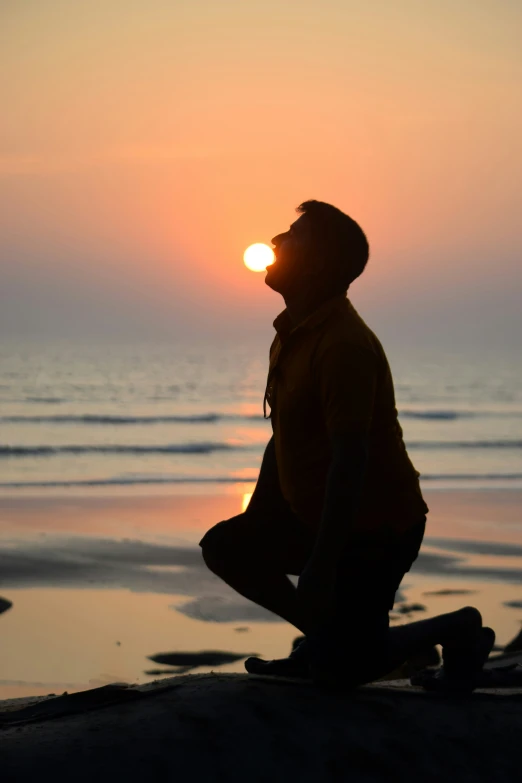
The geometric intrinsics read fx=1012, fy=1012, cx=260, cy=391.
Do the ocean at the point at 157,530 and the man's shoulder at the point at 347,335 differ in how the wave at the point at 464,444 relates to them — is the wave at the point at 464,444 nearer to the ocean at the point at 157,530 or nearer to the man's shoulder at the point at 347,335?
the ocean at the point at 157,530

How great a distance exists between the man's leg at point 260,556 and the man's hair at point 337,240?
3.04 ft

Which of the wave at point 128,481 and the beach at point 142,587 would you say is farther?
the wave at point 128,481

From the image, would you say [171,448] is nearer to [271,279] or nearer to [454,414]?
[454,414]

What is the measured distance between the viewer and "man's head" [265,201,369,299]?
142 inches

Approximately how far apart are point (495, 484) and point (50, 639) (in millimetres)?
11713

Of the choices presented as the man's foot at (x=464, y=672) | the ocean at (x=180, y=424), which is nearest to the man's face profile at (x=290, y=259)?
the man's foot at (x=464, y=672)

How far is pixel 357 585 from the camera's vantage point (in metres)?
3.55

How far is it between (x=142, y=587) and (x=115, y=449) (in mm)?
13163

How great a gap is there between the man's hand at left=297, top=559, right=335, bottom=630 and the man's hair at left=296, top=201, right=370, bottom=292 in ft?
3.24

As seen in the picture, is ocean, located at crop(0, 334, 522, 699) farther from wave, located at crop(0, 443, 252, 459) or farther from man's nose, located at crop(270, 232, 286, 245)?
man's nose, located at crop(270, 232, 286, 245)

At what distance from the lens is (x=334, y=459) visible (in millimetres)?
3342

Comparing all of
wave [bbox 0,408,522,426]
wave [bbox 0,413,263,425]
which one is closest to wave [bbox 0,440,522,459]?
wave [bbox 0,408,522,426]

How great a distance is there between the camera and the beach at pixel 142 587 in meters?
6.64

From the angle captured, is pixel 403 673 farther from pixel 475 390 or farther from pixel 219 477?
pixel 475 390
